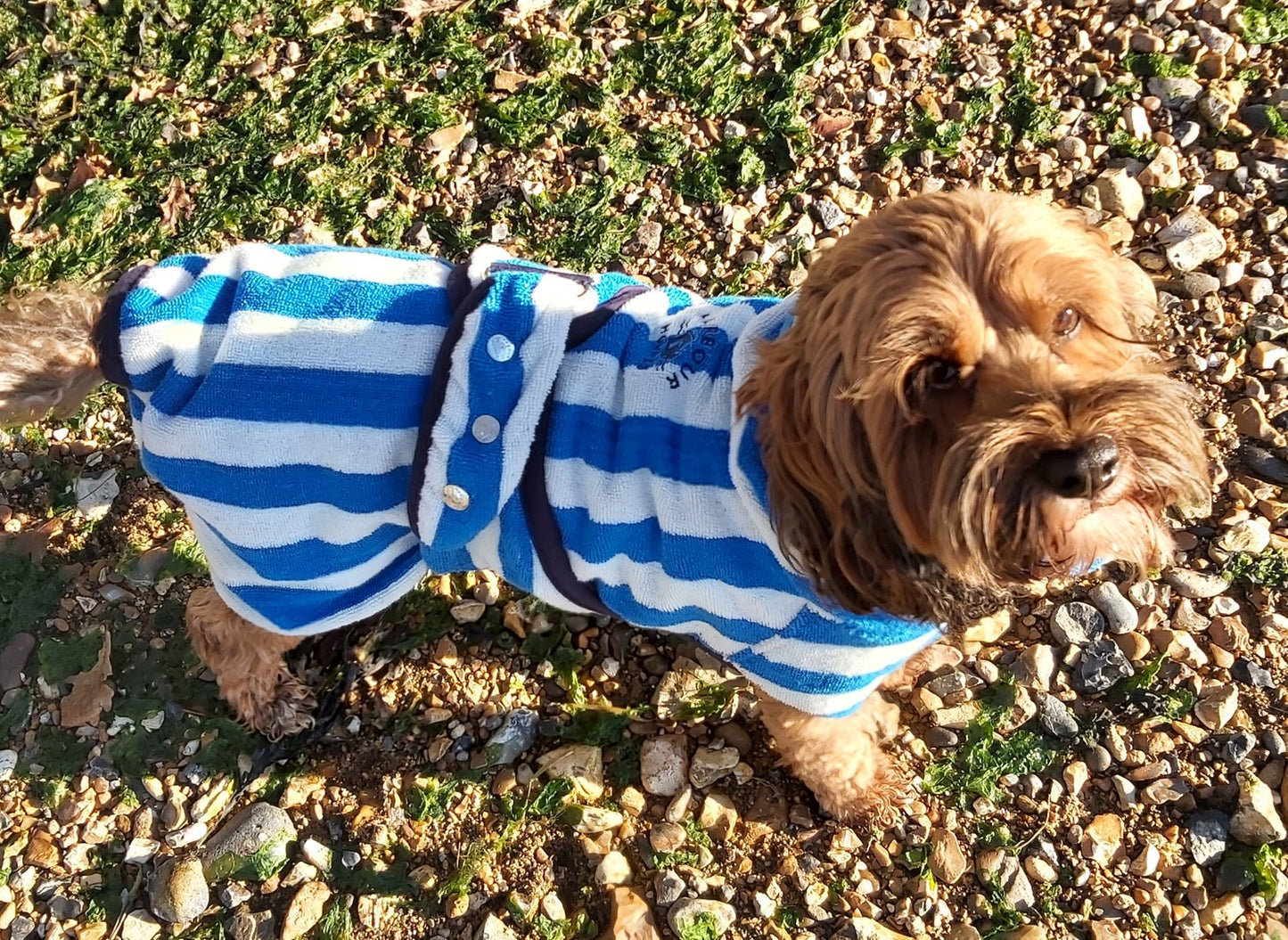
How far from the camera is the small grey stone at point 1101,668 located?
4.17 m

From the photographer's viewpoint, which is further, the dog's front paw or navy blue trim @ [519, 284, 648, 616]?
the dog's front paw

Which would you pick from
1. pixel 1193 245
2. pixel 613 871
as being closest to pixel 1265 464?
pixel 1193 245

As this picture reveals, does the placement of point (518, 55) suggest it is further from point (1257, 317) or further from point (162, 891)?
point (162, 891)

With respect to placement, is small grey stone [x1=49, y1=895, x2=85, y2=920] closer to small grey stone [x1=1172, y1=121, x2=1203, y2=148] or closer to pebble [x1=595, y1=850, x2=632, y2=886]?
pebble [x1=595, y1=850, x2=632, y2=886]

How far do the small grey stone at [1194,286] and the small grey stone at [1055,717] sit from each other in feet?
6.69

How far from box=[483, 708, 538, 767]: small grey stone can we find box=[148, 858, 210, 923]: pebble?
1.21 metres

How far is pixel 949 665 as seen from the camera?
4324mm

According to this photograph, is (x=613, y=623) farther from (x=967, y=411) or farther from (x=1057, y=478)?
(x=1057, y=478)

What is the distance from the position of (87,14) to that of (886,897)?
242 inches

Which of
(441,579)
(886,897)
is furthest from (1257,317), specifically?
(441,579)

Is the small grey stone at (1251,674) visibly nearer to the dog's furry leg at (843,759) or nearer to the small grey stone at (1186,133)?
the dog's furry leg at (843,759)

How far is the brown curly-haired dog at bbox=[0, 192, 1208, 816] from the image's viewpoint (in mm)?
2541

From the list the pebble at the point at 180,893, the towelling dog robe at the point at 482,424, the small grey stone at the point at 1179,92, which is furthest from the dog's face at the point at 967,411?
the small grey stone at the point at 1179,92

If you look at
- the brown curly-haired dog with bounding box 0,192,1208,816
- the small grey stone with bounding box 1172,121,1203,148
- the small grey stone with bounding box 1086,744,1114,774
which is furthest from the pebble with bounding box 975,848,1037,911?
the small grey stone with bounding box 1172,121,1203,148
